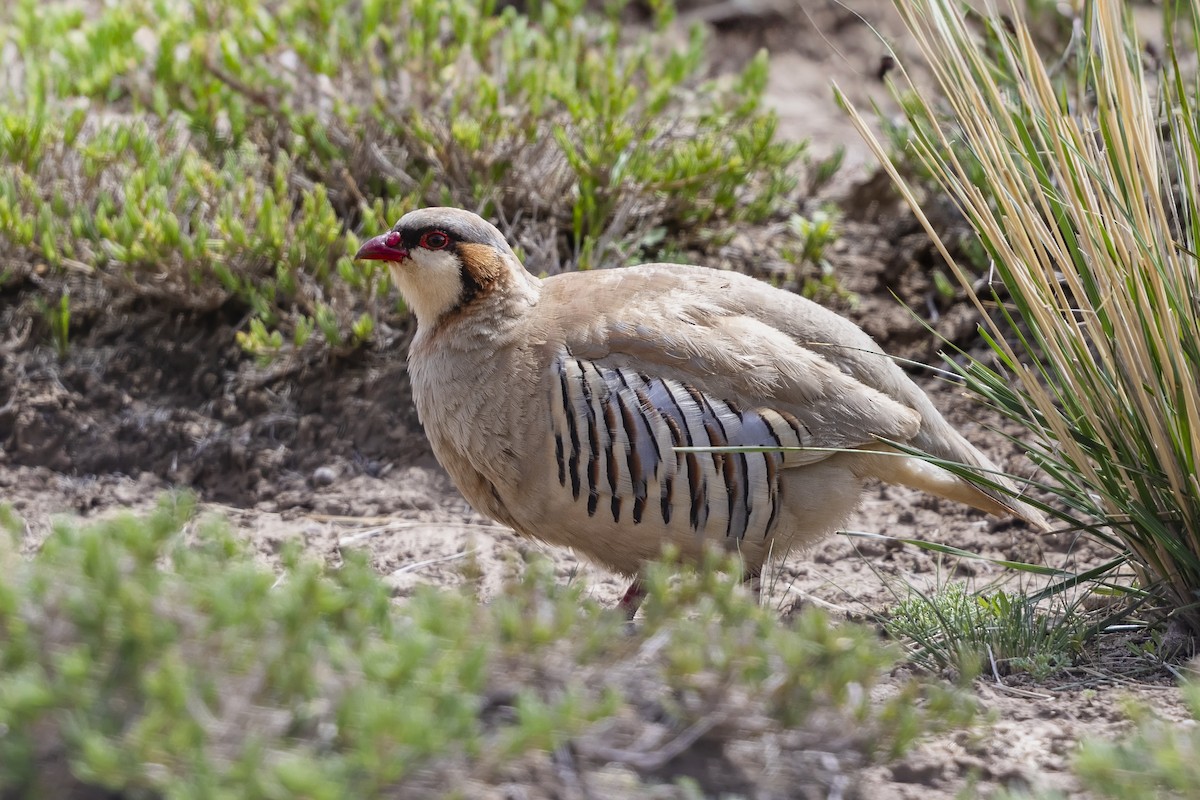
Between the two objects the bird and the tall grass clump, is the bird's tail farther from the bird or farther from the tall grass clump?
the tall grass clump

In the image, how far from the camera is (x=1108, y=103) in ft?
10.1

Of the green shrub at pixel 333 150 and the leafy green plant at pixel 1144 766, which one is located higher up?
the green shrub at pixel 333 150

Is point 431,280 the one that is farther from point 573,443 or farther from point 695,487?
point 695,487

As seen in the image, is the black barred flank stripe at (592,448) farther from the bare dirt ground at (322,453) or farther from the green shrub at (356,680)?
the green shrub at (356,680)

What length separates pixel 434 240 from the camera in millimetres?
3902

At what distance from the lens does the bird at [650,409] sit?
3525 mm

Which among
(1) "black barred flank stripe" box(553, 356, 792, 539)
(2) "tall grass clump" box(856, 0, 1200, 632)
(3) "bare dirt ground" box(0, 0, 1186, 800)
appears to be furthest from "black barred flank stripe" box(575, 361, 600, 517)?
(2) "tall grass clump" box(856, 0, 1200, 632)

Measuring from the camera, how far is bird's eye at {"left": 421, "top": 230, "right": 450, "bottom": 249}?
12.8ft

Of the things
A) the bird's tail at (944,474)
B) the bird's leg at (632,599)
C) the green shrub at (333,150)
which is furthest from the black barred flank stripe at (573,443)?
the green shrub at (333,150)

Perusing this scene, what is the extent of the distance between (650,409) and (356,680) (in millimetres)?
1525

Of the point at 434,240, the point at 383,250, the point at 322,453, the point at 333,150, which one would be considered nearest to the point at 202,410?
the point at 322,453

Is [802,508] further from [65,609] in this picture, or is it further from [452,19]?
[452,19]

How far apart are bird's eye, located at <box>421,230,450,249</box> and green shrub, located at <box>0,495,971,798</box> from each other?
163 centimetres

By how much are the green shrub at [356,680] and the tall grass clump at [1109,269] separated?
40.3 inches
